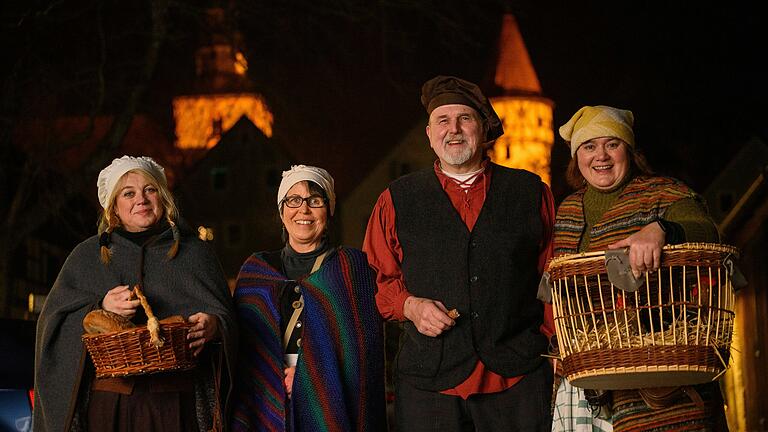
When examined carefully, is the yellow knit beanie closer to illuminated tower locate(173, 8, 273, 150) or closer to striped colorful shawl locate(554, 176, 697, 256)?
striped colorful shawl locate(554, 176, 697, 256)

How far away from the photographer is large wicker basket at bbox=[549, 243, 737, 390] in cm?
360

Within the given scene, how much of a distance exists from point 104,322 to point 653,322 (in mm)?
1957

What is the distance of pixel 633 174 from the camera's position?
4.18 m

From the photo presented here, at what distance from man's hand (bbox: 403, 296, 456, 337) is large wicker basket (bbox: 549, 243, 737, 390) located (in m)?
0.55

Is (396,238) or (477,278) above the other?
(396,238)

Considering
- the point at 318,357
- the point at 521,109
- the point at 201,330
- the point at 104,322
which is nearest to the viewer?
the point at 104,322

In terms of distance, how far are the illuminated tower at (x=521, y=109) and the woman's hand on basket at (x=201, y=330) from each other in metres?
10.4

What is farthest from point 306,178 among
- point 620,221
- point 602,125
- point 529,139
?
point 529,139

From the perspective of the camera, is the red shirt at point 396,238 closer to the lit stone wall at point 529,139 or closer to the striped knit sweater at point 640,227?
the striped knit sweater at point 640,227

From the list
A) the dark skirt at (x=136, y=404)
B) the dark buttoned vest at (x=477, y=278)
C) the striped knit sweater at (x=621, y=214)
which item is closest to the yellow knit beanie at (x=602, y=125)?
the striped knit sweater at (x=621, y=214)

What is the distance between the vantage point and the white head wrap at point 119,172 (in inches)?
193

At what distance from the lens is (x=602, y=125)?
414 cm

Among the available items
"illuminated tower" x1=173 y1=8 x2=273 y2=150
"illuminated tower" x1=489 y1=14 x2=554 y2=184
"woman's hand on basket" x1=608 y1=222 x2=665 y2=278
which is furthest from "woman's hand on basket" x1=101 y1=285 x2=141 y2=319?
"illuminated tower" x1=489 y1=14 x2=554 y2=184

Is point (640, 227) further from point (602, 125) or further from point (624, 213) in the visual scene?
point (602, 125)
